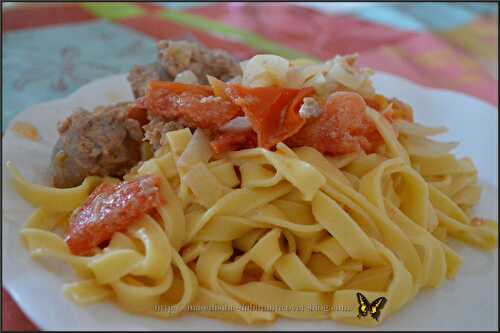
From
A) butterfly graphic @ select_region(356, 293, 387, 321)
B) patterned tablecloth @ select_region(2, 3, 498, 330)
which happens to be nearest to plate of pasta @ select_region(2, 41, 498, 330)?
butterfly graphic @ select_region(356, 293, 387, 321)

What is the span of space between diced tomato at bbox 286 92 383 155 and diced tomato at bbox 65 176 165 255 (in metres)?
0.67

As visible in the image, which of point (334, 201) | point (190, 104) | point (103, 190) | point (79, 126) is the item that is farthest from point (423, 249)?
point (79, 126)

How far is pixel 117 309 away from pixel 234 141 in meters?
0.89

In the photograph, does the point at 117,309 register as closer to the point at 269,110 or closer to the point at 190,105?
the point at 190,105

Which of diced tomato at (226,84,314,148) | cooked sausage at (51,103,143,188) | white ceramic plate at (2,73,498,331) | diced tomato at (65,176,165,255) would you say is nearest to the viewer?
white ceramic plate at (2,73,498,331)

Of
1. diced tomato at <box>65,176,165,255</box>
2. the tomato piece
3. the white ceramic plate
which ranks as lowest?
the white ceramic plate

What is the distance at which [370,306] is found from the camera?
2.34 metres

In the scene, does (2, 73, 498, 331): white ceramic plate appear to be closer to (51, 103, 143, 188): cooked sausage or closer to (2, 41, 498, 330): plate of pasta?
(2, 41, 498, 330): plate of pasta

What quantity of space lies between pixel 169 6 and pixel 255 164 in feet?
13.1

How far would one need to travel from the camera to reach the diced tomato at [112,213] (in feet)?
7.88

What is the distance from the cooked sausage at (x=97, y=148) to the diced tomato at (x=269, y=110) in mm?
549

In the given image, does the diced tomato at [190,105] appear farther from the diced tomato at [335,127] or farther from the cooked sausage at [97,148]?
the diced tomato at [335,127]

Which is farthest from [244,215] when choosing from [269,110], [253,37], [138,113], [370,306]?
[253,37]

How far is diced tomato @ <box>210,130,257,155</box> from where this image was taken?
262 cm
